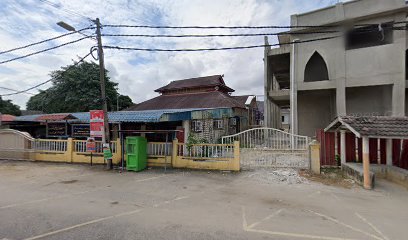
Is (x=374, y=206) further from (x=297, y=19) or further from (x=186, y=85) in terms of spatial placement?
(x=186, y=85)

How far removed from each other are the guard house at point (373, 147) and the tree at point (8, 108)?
159 ft

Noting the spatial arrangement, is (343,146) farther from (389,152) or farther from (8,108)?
(8,108)

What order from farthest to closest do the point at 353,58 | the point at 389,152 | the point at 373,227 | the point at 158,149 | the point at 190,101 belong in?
1. the point at 190,101
2. the point at 353,58
3. the point at 158,149
4. the point at 389,152
5. the point at 373,227

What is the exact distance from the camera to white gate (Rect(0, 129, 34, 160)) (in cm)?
1323

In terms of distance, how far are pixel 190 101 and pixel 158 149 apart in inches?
496

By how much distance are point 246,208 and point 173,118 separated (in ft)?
21.6

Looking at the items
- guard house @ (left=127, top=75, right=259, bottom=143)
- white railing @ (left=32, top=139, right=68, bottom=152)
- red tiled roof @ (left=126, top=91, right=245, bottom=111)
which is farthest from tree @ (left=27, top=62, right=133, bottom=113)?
white railing @ (left=32, top=139, right=68, bottom=152)

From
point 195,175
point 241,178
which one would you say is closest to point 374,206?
point 241,178

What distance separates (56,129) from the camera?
1498 cm

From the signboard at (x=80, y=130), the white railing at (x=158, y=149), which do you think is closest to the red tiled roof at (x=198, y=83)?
the signboard at (x=80, y=130)

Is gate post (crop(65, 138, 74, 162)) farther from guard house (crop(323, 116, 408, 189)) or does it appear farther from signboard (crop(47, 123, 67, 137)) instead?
guard house (crop(323, 116, 408, 189))

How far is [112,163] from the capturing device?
11.4m

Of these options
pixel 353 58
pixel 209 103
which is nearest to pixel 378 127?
pixel 353 58

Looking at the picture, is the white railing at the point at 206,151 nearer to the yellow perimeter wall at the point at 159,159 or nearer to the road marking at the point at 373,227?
the yellow perimeter wall at the point at 159,159
